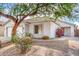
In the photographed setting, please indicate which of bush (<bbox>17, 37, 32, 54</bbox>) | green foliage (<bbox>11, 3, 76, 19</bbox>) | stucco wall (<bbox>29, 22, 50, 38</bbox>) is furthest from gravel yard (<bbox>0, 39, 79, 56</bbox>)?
green foliage (<bbox>11, 3, 76, 19</bbox>)

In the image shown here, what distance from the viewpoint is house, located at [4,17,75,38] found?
4891 mm

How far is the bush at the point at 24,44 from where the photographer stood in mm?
4852

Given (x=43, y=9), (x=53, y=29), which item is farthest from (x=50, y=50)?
(x=43, y=9)

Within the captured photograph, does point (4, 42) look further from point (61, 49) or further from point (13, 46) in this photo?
point (61, 49)

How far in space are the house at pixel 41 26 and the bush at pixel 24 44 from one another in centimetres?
10

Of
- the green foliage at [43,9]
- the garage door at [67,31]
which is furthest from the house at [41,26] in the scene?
the green foliage at [43,9]

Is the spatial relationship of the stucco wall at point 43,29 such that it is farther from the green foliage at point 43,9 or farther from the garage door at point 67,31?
the garage door at point 67,31

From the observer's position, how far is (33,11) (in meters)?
4.91

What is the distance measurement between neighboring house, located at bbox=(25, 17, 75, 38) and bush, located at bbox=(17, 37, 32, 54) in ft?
0.40

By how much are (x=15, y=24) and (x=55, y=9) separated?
2.03 ft

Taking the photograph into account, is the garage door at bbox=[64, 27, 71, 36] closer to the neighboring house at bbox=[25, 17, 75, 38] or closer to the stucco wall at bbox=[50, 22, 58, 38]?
the neighboring house at bbox=[25, 17, 75, 38]

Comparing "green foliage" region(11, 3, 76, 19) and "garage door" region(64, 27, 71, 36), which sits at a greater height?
"green foliage" region(11, 3, 76, 19)

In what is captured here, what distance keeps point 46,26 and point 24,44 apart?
418mm

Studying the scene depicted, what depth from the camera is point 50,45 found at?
4.89 m
